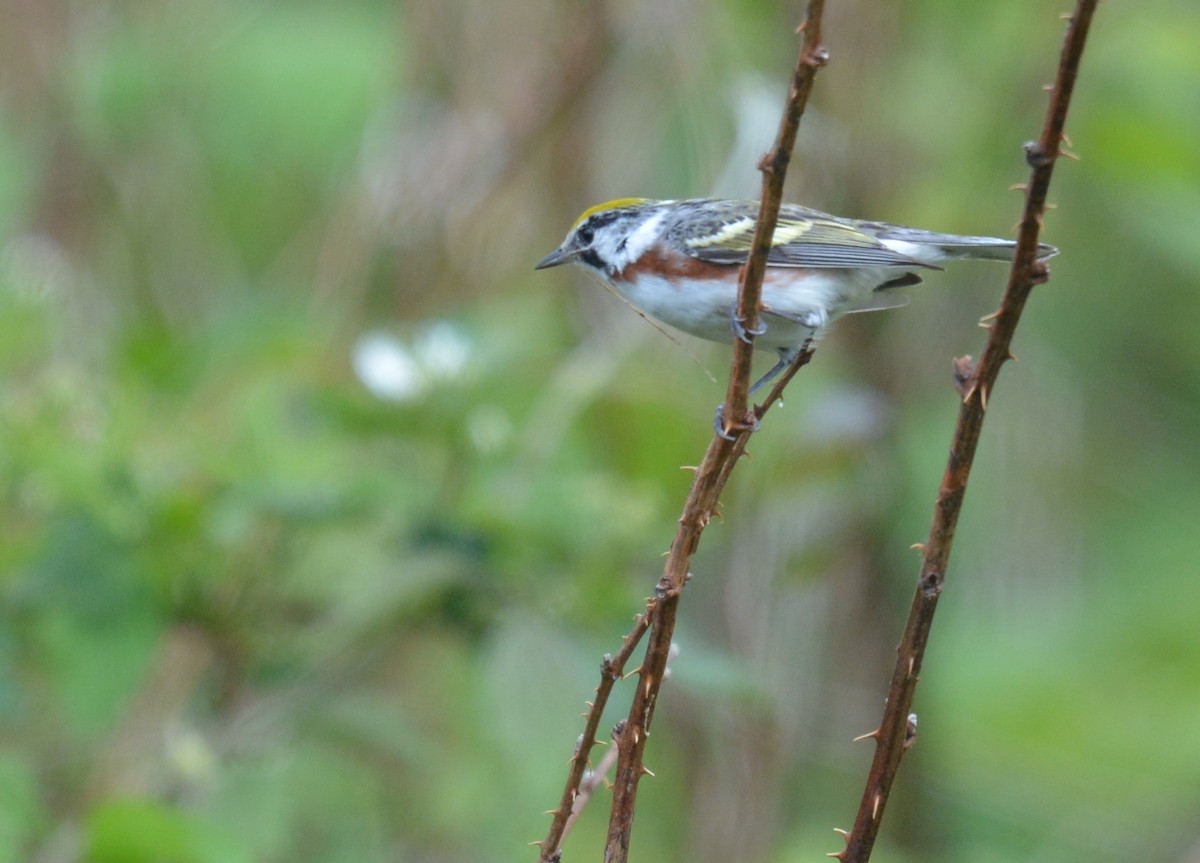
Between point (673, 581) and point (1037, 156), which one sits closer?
point (1037, 156)

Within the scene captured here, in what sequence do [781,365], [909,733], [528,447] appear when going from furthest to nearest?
[528,447] < [781,365] < [909,733]

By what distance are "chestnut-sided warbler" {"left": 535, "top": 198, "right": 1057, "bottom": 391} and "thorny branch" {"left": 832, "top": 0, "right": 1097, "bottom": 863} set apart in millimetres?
1134

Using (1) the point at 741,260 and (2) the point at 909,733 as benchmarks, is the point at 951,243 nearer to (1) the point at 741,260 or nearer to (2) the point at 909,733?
(1) the point at 741,260

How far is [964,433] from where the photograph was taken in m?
1.58

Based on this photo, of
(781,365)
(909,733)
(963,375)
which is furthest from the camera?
(781,365)

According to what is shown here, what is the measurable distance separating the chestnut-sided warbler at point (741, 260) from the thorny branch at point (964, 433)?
1134 mm

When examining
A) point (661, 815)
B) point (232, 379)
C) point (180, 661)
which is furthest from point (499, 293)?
point (661, 815)

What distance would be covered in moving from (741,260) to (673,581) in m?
1.34

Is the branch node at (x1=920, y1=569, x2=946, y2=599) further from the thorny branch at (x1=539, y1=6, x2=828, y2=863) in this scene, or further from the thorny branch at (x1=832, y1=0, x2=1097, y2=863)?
the thorny branch at (x1=539, y1=6, x2=828, y2=863)

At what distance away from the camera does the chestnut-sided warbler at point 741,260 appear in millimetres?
2861

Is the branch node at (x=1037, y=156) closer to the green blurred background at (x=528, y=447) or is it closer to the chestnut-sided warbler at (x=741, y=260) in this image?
the chestnut-sided warbler at (x=741, y=260)

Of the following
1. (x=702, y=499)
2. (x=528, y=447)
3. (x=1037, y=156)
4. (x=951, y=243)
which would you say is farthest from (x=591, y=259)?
(x=1037, y=156)

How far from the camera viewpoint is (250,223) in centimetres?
753

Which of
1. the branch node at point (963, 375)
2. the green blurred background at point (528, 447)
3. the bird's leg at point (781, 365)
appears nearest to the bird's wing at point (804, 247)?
the bird's leg at point (781, 365)
